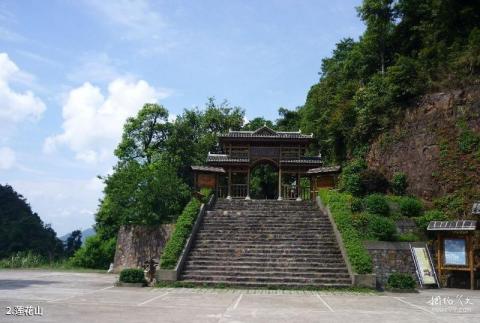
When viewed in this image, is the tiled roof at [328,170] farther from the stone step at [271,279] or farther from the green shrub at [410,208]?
the stone step at [271,279]

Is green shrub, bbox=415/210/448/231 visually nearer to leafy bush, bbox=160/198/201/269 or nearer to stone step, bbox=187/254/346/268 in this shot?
stone step, bbox=187/254/346/268

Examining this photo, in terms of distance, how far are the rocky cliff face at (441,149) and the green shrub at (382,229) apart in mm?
4486

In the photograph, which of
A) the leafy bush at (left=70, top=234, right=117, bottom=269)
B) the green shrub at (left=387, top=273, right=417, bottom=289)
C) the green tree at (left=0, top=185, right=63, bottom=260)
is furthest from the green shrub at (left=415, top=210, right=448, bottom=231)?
the green tree at (left=0, top=185, right=63, bottom=260)

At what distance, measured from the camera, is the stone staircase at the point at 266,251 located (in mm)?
15086

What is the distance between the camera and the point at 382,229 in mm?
16750

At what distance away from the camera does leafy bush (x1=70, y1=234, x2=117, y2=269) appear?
1128 inches

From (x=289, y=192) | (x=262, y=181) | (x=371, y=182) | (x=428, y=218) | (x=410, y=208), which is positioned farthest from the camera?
(x=262, y=181)

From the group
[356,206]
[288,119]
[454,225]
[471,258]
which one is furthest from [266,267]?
[288,119]

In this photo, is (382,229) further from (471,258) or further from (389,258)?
(471,258)

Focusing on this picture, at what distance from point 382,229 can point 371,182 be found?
7614 mm

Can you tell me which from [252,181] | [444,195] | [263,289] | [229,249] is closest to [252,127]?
[252,181]

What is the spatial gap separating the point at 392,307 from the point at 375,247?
5.81m

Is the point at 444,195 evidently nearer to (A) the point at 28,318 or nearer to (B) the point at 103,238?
(A) the point at 28,318

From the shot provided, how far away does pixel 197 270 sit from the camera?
51.8ft
